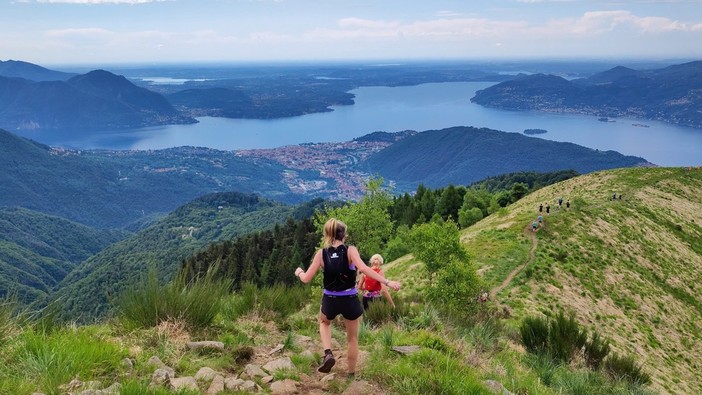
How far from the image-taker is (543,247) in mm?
26359

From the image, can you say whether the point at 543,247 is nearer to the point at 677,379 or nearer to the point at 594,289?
the point at 594,289

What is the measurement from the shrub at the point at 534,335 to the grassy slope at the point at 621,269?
23.2 feet

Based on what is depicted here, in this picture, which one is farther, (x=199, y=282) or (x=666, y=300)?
(x=666, y=300)

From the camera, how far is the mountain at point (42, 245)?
128 metres

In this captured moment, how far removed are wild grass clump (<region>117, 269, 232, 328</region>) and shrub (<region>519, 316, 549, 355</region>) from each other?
6752mm

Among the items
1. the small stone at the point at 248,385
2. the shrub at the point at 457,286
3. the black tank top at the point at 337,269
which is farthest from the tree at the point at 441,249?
the small stone at the point at 248,385

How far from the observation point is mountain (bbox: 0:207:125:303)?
128 m

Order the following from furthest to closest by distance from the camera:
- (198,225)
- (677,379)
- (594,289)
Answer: (198,225) < (594,289) < (677,379)

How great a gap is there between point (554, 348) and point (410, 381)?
16.7 feet

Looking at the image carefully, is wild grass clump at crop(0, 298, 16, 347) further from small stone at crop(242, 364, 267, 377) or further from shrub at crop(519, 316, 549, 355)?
shrub at crop(519, 316, 549, 355)

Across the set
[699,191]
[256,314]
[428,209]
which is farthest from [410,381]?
[428,209]

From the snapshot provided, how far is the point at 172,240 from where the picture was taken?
14050 centimetres

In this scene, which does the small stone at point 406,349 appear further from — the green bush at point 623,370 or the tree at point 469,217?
the tree at point 469,217

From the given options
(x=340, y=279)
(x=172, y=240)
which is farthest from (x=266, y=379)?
(x=172, y=240)
